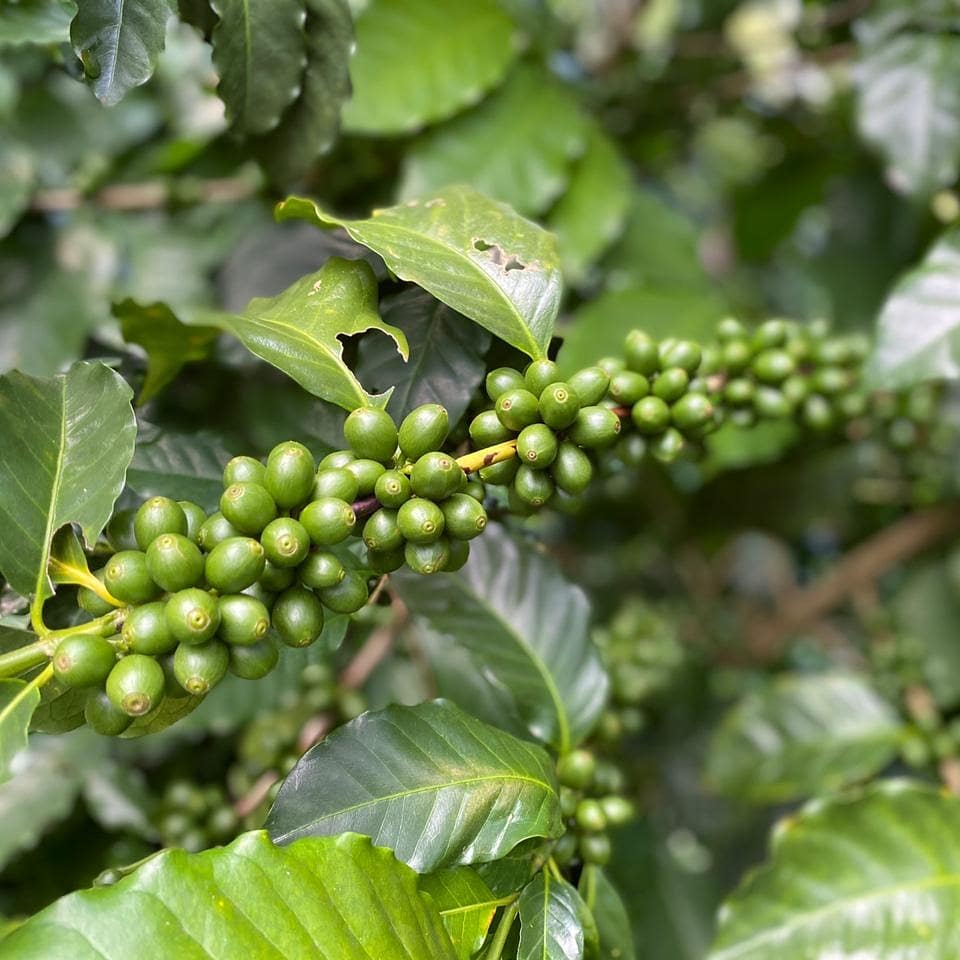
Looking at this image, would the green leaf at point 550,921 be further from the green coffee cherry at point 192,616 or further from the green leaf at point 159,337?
the green leaf at point 159,337

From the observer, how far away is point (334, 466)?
21.3 inches

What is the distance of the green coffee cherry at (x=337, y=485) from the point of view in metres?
0.51

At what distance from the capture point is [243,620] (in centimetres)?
47

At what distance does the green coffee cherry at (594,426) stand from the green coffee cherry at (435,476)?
0.32 ft

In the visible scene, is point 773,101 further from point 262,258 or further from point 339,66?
point 339,66

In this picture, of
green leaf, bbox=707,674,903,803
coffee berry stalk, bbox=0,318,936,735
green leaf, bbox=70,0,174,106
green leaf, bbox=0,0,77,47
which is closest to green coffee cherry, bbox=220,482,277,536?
coffee berry stalk, bbox=0,318,936,735

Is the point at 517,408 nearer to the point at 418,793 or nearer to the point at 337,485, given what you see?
the point at 337,485

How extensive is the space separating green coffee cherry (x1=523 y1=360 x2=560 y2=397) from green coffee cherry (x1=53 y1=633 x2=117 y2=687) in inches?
11.9

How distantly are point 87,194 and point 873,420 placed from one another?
120 centimetres

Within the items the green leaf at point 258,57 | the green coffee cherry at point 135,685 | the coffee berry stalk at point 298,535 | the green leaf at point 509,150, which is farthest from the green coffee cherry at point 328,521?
the green leaf at point 509,150

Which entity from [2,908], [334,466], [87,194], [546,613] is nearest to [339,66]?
[334,466]

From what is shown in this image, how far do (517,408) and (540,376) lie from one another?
31mm

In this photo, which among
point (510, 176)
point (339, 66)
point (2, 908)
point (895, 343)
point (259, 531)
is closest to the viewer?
point (259, 531)

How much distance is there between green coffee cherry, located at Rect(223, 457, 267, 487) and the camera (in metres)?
0.52
